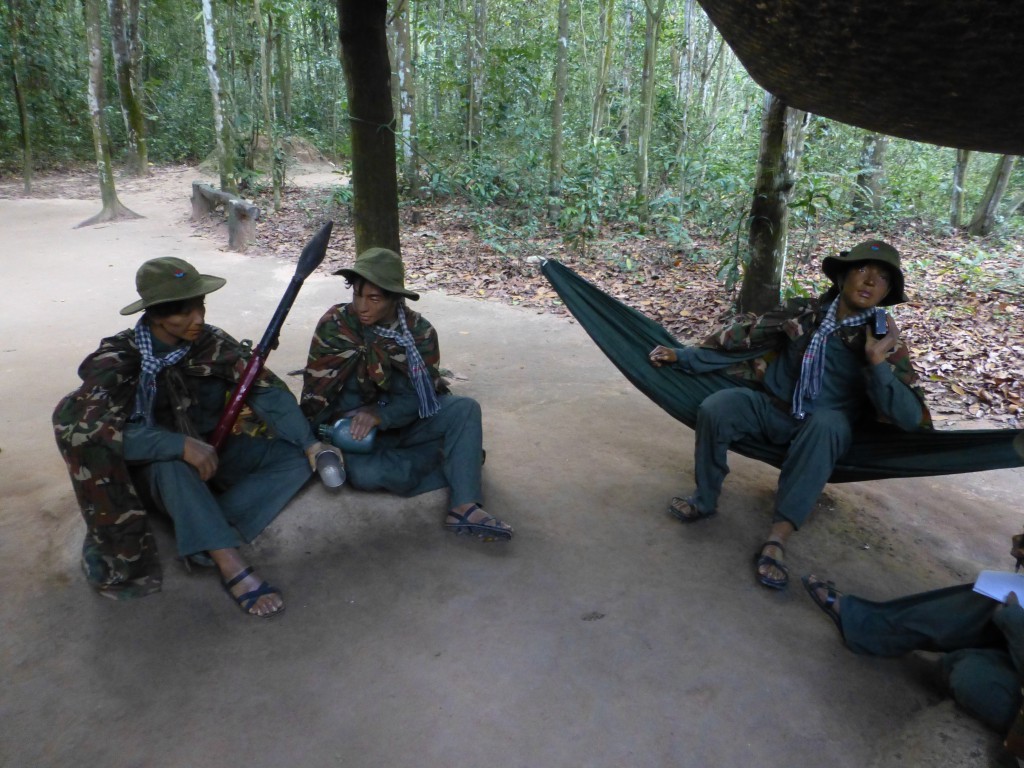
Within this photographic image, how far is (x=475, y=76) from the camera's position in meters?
9.34

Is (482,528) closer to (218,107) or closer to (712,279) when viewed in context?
(712,279)

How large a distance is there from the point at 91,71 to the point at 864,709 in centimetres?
1043

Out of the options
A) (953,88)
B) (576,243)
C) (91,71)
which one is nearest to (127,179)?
(91,71)

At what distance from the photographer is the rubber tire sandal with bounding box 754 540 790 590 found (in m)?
2.33

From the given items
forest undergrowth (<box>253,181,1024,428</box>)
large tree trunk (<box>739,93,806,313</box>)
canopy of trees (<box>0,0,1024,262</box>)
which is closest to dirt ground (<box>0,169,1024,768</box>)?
forest undergrowth (<box>253,181,1024,428</box>)

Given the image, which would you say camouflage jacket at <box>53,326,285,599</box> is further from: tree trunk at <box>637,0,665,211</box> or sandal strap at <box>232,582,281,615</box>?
tree trunk at <box>637,0,665,211</box>

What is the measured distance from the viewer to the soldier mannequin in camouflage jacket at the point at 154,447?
202 centimetres

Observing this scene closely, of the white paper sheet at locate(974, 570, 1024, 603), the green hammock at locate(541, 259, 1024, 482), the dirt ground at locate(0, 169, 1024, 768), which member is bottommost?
the dirt ground at locate(0, 169, 1024, 768)

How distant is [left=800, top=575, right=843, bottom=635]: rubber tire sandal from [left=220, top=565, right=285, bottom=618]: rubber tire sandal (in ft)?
5.28

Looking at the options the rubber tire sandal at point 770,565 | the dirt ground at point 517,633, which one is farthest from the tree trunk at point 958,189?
the rubber tire sandal at point 770,565

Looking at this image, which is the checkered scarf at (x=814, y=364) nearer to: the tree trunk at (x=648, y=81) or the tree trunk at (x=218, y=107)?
the tree trunk at (x=648, y=81)

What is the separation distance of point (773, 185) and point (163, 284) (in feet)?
11.5

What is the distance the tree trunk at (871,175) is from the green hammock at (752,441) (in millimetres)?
6009

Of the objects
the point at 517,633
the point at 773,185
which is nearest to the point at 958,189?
the point at 773,185
